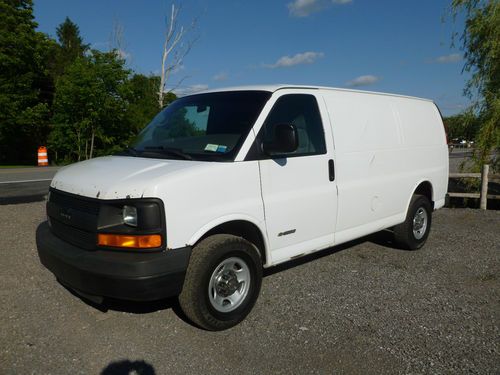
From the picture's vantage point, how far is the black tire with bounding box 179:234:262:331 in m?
3.21

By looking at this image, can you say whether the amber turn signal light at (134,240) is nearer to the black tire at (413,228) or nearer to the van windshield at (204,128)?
the van windshield at (204,128)

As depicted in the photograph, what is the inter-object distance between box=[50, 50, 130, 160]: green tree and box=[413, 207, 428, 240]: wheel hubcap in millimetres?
19304

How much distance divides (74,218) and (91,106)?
20252mm

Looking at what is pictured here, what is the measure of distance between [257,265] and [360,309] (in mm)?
1131

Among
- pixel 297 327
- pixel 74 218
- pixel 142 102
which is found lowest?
pixel 297 327

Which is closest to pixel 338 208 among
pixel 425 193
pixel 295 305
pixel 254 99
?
pixel 295 305

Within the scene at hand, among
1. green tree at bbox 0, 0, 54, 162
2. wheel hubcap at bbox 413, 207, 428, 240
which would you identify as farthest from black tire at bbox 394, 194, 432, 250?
green tree at bbox 0, 0, 54, 162

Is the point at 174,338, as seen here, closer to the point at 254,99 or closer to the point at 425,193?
the point at 254,99

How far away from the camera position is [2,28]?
2217 centimetres

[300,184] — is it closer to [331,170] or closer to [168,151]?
[331,170]

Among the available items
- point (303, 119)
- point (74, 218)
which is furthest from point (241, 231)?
point (74, 218)

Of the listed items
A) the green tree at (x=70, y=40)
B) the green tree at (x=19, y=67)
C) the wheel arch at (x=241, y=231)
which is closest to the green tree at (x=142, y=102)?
the green tree at (x=19, y=67)

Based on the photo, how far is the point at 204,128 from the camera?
3975 millimetres

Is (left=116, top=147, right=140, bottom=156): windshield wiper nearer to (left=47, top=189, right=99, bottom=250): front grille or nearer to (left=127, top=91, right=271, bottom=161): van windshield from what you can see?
(left=127, top=91, right=271, bottom=161): van windshield
